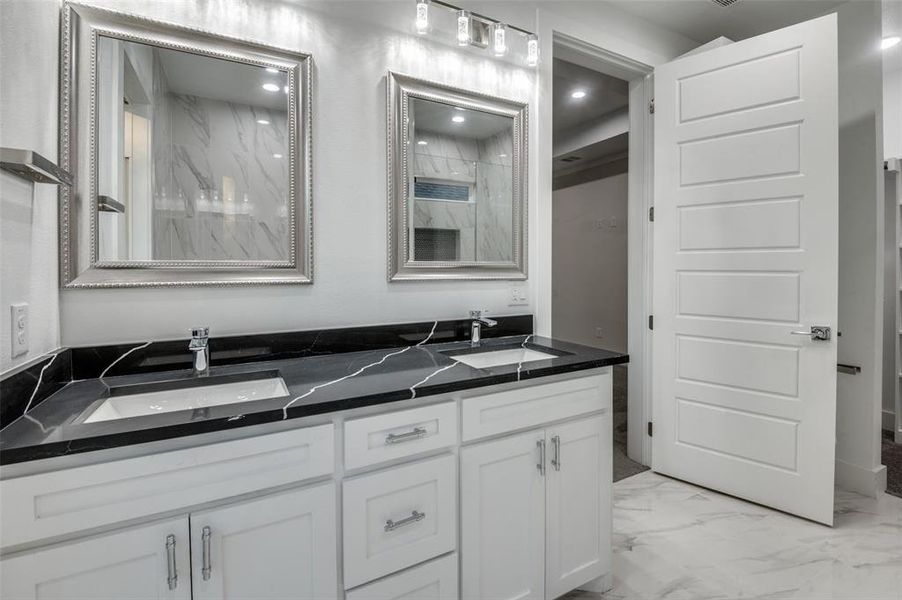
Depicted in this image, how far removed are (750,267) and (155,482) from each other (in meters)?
2.55

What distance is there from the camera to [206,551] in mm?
944

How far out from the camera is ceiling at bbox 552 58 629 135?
128 inches

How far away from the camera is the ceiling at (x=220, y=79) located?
1439 mm

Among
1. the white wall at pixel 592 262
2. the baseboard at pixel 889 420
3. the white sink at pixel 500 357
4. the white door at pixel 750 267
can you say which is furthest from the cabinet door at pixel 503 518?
the white wall at pixel 592 262

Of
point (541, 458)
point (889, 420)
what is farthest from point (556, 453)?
point (889, 420)

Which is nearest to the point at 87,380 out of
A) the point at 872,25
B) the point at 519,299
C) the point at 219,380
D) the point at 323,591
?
the point at 219,380

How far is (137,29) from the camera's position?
4.53 ft

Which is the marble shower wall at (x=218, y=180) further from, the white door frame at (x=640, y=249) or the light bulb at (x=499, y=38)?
the white door frame at (x=640, y=249)

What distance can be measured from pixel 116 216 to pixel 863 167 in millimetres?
3406

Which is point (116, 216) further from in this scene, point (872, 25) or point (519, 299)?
point (872, 25)

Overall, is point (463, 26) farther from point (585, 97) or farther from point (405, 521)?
point (585, 97)

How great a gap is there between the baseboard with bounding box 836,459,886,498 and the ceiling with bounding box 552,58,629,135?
2.76 metres

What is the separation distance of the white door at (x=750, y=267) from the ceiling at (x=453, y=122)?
1103mm

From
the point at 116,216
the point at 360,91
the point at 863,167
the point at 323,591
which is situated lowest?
the point at 323,591
